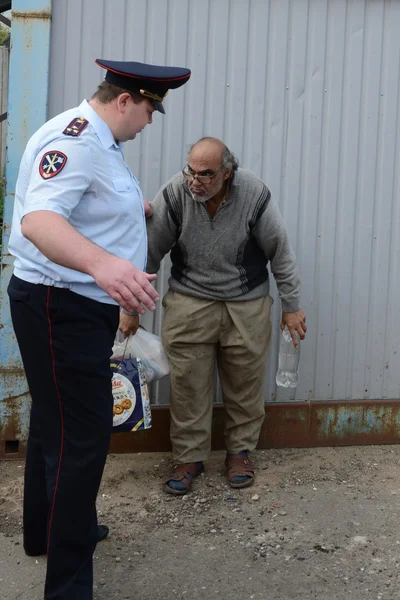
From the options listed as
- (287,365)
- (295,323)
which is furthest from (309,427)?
(295,323)

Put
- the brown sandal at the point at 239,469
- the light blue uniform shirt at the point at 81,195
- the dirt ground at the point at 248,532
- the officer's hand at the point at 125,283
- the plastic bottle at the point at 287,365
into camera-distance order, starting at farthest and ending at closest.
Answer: the plastic bottle at the point at 287,365 < the brown sandal at the point at 239,469 < the dirt ground at the point at 248,532 < the light blue uniform shirt at the point at 81,195 < the officer's hand at the point at 125,283

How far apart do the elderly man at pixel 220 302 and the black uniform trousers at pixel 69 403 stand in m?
1.30

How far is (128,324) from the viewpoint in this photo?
4090 millimetres

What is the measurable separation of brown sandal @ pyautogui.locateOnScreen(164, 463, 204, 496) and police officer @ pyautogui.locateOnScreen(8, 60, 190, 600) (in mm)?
1217

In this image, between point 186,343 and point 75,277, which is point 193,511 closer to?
point 186,343

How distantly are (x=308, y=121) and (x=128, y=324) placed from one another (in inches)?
58.6

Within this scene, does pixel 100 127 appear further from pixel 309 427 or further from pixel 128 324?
pixel 309 427

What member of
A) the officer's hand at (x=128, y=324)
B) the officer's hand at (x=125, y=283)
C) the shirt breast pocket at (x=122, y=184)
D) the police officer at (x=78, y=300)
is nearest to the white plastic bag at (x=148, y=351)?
the officer's hand at (x=128, y=324)

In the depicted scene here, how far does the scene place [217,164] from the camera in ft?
12.7

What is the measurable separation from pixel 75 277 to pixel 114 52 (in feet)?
6.60

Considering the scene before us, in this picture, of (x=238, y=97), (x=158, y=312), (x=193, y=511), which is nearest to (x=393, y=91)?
(x=238, y=97)

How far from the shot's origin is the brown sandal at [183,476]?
13.5 ft

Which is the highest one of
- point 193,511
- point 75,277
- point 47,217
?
point 47,217

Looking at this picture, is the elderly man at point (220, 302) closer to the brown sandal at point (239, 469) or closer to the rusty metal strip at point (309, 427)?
the brown sandal at point (239, 469)
